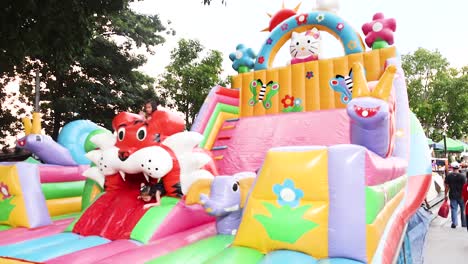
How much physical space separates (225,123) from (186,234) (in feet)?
7.53

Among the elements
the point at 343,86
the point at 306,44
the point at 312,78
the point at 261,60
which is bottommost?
the point at 343,86

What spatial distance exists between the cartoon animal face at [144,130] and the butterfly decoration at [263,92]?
1.92 meters

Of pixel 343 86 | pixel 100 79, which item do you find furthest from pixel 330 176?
pixel 100 79

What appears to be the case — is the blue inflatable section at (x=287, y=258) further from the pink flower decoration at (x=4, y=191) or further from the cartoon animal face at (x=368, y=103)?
the pink flower decoration at (x=4, y=191)

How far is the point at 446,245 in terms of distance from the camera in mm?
4609

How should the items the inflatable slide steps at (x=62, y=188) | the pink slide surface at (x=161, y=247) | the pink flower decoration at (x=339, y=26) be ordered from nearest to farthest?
the pink slide surface at (x=161, y=247) < the inflatable slide steps at (x=62, y=188) < the pink flower decoration at (x=339, y=26)

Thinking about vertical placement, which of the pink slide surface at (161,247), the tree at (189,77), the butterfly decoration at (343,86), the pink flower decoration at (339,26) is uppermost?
the tree at (189,77)

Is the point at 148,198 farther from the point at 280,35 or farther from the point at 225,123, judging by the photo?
the point at 280,35

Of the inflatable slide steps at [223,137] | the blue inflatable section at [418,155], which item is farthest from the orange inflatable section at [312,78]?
the blue inflatable section at [418,155]

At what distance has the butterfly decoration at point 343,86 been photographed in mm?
4121

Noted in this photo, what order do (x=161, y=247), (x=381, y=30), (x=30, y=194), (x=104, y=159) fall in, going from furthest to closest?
(x=381, y=30), (x=30, y=194), (x=104, y=159), (x=161, y=247)

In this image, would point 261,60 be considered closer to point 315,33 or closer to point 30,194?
point 315,33

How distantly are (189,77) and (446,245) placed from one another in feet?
39.1

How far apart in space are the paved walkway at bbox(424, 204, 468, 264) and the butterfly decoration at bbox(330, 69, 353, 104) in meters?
1.91
